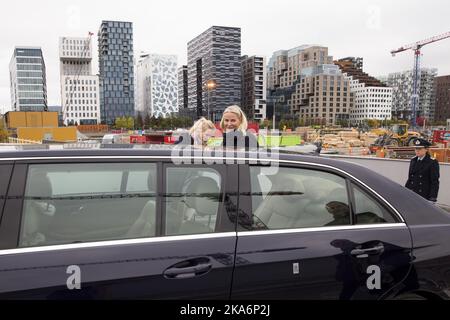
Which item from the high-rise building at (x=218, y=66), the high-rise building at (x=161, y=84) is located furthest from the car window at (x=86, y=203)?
the high-rise building at (x=161, y=84)

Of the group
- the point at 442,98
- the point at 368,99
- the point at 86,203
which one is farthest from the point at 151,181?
the point at 442,98

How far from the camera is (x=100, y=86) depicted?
160750mm

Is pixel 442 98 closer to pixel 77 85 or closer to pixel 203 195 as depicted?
pixel 77 85

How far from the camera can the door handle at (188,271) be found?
5.87ft

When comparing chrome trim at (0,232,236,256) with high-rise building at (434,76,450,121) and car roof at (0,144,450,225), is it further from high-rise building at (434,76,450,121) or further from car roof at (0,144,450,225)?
high-rise building at (434,76,450,121)

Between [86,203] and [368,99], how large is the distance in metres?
170

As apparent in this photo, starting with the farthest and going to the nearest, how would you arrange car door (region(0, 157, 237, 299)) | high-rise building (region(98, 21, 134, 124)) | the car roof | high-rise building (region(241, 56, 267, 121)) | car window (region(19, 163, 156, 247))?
high-rise building (region(98, 21, 134, 124)) < high-rise building (region(241, 56, 267, 121)) < the car roof < car window (region(19, 163, 156, 247)) < car door (region(0, 157, 237, 299))

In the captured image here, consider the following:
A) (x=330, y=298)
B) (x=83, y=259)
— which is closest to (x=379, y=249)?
(x=330, y=298)

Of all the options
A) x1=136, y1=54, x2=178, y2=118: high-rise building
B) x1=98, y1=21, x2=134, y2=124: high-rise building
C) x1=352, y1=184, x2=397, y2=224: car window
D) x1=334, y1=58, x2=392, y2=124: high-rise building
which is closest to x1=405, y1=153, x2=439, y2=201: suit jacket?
x1=352, y1=184, x2=397, y2=224: car window

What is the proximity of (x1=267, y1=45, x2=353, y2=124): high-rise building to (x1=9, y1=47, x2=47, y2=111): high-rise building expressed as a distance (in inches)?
3620

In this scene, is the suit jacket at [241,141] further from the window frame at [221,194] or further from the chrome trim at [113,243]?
the chrome trim at [113,243]

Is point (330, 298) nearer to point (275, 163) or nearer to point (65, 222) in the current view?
point (275, 163)

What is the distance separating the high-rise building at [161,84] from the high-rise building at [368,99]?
7993 cm

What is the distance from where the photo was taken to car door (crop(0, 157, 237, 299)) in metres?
1.71
